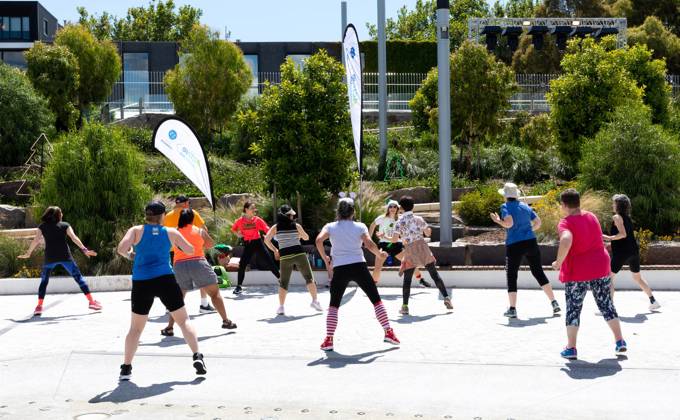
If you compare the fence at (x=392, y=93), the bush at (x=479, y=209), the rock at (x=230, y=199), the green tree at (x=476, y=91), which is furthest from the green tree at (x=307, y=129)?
the fence at (x=392, y=93)

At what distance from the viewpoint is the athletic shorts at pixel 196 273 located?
408 inches

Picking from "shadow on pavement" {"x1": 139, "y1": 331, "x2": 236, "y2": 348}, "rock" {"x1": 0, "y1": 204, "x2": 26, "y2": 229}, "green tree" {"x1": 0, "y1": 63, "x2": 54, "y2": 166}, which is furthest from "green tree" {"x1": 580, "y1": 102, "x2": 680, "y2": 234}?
"green tree" {"x1": 0, "y1": 63, "x2": 54, "y2": 166}

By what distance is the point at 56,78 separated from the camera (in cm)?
2580

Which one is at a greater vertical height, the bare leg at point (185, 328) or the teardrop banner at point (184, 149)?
the teardrop banner at point (184, 149)

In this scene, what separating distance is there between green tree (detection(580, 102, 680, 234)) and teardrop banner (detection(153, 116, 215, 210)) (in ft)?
22.7

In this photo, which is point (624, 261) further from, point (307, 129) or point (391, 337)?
point (307, 129)

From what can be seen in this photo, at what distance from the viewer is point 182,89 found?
25.8 m

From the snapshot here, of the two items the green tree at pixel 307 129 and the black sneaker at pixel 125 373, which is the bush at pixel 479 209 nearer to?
the green tree at pixel 307 129

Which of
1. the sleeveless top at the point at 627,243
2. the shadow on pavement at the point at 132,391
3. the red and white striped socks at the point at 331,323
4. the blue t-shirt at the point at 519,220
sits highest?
the blue t-shirt at the point at 519,220

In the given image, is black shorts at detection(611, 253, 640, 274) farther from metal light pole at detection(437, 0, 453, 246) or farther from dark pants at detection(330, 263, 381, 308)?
metal light pole at detection(437, 0, 453, 246)

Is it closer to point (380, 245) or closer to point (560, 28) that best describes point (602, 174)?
point (380, 245)

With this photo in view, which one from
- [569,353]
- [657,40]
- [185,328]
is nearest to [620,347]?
[569,353]

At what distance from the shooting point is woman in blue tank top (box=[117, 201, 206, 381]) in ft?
26.7

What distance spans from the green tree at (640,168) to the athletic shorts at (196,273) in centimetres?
863
